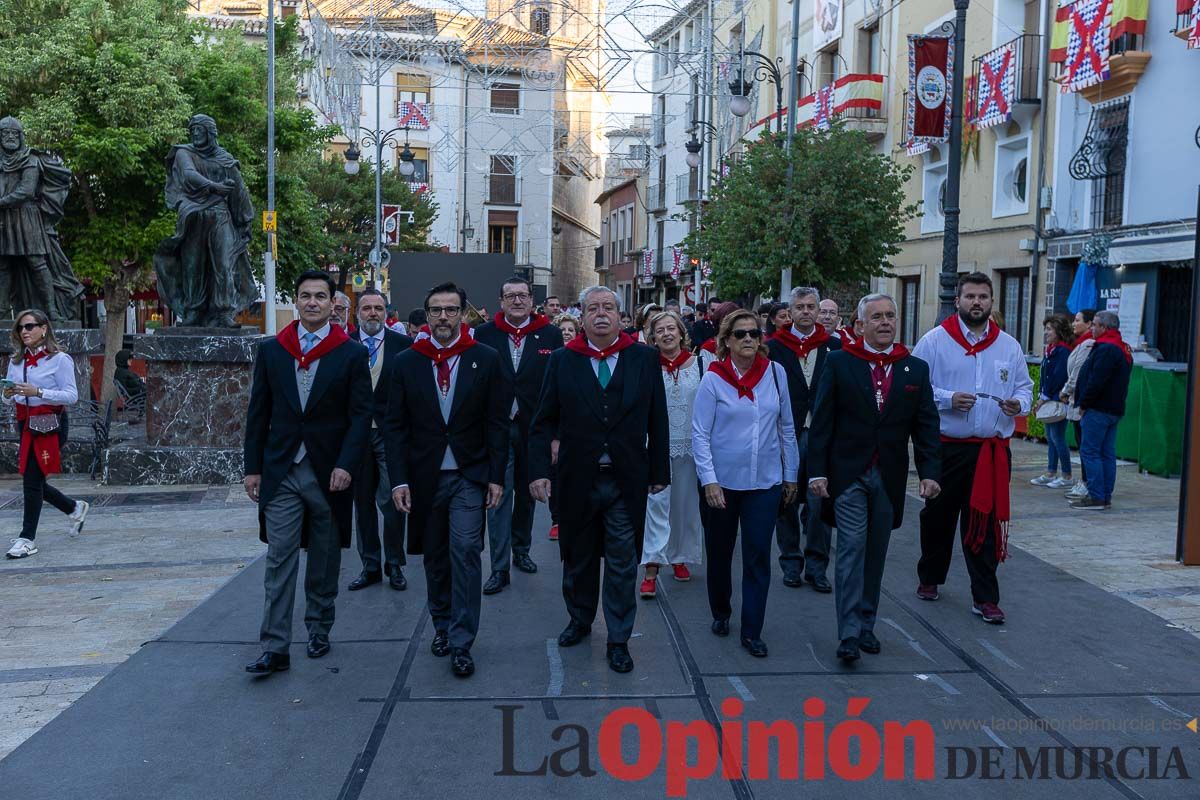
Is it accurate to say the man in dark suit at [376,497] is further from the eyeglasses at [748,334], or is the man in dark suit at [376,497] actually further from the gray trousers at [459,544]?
the eyeglasses at [748,334]

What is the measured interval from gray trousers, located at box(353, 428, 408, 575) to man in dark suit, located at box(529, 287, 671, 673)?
1.81m

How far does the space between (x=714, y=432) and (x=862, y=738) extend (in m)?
1.92

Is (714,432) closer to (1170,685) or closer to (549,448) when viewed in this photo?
(549,448)

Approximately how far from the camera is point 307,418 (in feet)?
19.7

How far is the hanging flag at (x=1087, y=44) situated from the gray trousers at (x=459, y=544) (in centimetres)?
1577

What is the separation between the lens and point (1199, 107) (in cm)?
1675

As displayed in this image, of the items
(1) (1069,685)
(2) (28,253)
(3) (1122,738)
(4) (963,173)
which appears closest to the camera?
(3) (1122,738)

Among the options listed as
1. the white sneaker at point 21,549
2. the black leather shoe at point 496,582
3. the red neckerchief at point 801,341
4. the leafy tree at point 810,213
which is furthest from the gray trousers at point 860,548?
the leafy tree at point 810,213

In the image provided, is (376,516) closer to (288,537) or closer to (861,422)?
(288,537)

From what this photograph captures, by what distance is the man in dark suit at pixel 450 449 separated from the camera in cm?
604

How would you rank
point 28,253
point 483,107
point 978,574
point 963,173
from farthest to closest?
point 483,107, point 963,173, point 28,253, point 978,574

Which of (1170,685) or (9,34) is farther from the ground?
(9,34)

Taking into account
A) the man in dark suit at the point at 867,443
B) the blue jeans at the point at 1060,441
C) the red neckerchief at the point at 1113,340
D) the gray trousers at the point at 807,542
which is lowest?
the gray trousers at the point at 807,542

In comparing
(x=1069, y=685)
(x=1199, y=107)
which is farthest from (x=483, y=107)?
(x=1069, y=685)
